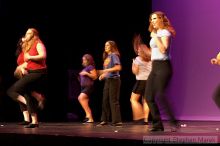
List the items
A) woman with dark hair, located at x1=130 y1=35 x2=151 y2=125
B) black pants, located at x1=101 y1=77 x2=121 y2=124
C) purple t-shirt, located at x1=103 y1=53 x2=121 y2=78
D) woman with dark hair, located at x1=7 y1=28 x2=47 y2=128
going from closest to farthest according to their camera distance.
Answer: woman with dark hair, located at x1=7 y1=28 x2=47 y2=128 → purple t-shirt, located at x1=103 y1=53 x2=121 y2=78 → black pants, located at x1=101 y1=77 x2=121 y2=124 → woman with dark hair, located at x1=130 y1=35 x2=151 y2=125

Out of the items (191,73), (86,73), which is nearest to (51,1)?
(86,73)

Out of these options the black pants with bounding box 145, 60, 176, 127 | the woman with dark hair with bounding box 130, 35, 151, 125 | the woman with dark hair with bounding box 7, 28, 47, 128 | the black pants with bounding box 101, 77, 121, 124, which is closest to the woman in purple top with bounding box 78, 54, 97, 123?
the woman with dark hair with bounding box 130, 35, 151, 125

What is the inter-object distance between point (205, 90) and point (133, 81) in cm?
186

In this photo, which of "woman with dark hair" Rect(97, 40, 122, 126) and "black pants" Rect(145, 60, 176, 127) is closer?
"black pants" Rect(145, 60, 176, 127)

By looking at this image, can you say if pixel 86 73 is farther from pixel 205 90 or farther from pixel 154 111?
pixel 154 111

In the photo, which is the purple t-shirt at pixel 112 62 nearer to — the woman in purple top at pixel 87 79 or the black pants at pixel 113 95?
the black pants at pixel 113 95

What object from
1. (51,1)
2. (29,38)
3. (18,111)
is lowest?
(18,111)

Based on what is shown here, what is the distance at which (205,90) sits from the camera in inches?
392

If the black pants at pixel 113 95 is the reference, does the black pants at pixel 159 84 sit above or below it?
above

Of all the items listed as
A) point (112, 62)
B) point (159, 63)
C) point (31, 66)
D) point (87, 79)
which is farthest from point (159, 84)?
point (87, 79)

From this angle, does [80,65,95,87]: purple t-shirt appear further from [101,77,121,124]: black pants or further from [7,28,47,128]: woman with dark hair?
[7,28,47,128]: woman with dark hair

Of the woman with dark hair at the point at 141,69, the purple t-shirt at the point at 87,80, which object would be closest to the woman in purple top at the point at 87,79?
the purple t-shirt at the point at 87,80

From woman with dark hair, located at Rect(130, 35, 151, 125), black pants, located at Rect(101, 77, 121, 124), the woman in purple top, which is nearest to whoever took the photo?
black pants, located at Rect(101, 77, 121, 124)

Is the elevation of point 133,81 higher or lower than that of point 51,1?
lower
